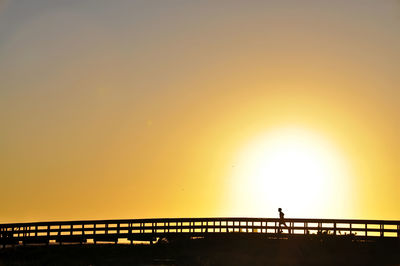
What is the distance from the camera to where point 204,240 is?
149ft

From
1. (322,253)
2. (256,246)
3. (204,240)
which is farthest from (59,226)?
(322,253)

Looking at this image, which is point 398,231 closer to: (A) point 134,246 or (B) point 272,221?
(B) point 272,221

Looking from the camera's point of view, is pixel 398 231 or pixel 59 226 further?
pixel 59 226

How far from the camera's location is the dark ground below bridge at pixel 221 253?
1561 inches

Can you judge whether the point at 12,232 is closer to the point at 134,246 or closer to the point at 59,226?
the point at 59,226

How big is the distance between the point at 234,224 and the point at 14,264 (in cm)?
1649

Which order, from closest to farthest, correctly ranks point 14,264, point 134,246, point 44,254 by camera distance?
point 14,264
point 44,254
point 134,246

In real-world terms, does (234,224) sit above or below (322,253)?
above

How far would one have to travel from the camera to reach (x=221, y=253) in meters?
42.3

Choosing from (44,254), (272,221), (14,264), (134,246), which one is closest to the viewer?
(14,264)

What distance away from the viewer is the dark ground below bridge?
39.7 m

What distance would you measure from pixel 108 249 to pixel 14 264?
6.73 meters

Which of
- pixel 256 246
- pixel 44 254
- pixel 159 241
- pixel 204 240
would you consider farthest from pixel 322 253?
pixel 44 254

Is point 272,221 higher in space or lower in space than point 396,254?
higher
